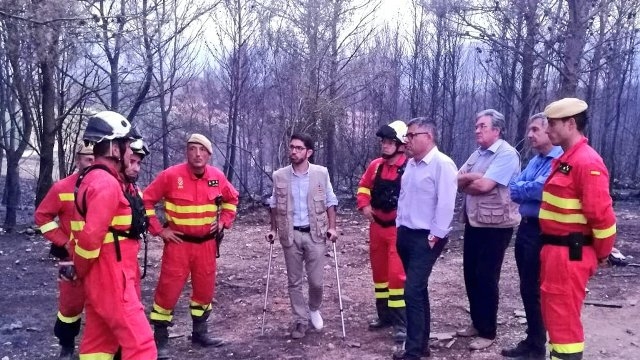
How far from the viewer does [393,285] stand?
19.0 feet

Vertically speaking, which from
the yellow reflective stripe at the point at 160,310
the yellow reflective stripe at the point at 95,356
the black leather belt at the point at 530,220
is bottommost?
the yellow reflective stripe at the point at 160,310

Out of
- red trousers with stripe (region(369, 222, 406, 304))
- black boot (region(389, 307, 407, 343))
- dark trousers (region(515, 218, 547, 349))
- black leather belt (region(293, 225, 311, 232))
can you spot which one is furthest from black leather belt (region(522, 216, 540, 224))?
black leather belt (region(293, 225, 311, 232))

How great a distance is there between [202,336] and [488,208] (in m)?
3.04

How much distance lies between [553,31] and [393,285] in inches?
316

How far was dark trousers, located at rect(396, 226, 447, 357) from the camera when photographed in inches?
196

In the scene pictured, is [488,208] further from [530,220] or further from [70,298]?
[70,298]

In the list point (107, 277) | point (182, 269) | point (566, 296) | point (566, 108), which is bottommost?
point (182, 269)

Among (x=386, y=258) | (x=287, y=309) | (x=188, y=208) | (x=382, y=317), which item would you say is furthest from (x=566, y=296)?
(x=287, y=309)

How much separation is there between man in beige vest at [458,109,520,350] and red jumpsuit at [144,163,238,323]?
2400 mm

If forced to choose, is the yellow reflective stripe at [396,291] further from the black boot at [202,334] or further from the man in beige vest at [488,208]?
the black boot at [202,334]

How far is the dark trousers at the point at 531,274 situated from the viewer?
16.4 ft

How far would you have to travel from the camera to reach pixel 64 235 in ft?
16.6

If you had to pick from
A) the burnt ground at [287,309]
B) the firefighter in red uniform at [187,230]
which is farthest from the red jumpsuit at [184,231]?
the burnt ground at [287,309]

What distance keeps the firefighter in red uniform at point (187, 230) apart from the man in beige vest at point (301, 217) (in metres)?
0.65
